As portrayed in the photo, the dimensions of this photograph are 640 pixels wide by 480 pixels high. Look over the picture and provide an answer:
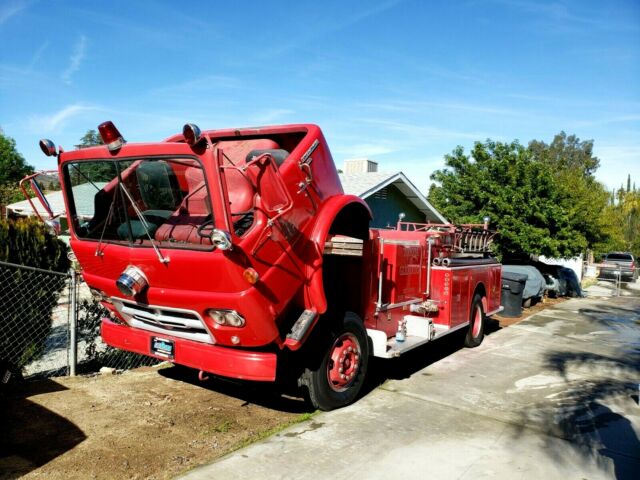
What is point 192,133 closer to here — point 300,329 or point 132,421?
point 300,329

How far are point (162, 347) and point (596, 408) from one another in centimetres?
489

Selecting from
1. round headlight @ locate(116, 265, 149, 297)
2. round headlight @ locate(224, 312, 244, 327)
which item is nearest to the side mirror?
round headlight @ locate(224, 312, 244, 327)

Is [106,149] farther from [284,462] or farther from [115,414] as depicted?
[284,462]

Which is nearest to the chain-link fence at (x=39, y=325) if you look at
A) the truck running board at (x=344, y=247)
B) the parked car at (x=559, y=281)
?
the truck running board at (x=344, y=247)

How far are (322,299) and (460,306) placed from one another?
4122 millimetres

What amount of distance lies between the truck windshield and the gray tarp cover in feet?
41.3

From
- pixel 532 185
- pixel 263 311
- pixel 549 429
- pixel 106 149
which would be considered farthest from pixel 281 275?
pixel 532 185

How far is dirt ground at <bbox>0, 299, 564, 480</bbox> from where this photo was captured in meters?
4.10

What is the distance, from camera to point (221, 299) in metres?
4.20

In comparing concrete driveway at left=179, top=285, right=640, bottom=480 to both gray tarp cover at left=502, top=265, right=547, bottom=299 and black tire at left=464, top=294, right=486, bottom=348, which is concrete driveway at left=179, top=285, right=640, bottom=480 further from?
gray tarp cover at left=502, top=265, right=547, bottom=299

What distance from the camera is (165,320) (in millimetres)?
4809

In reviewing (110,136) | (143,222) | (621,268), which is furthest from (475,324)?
(621,268)

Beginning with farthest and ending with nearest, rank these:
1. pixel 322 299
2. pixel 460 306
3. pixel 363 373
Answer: pixel 460 306
pixel 363 373
pixel 322 299

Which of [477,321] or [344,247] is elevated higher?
[344,247]
